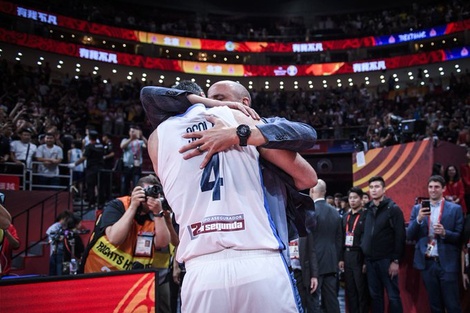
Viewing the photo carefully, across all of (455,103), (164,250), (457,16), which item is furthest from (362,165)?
(457,16)

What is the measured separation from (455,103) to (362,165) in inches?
704

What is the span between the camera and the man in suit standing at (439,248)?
20.4 feet

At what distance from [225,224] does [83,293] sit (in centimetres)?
199

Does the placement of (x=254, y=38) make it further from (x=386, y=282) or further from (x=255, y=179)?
(x=255, y=179)

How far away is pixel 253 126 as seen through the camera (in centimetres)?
220

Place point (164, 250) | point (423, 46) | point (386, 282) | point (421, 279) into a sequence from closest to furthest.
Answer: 1. point (164, 250)
2. point (386, 282)
3. point (421, 279)
4. point (423, 46)

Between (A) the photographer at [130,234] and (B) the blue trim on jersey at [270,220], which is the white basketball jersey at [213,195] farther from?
(A) the photographer at [130,234]

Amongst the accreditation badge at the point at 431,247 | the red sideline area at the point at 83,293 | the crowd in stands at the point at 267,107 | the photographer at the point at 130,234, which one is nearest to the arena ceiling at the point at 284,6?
the crowd in stands at the point at 267,107

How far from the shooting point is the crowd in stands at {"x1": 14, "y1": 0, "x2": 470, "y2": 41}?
33.8 meters

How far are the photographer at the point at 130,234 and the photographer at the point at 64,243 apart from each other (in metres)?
3.49

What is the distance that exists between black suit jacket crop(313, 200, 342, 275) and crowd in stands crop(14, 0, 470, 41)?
28.6m

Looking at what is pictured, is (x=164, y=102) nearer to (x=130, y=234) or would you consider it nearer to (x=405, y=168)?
(x=130, y=234)

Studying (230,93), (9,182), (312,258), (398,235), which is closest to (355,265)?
(398,235)

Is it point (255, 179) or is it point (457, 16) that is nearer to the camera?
point (255, 179)
